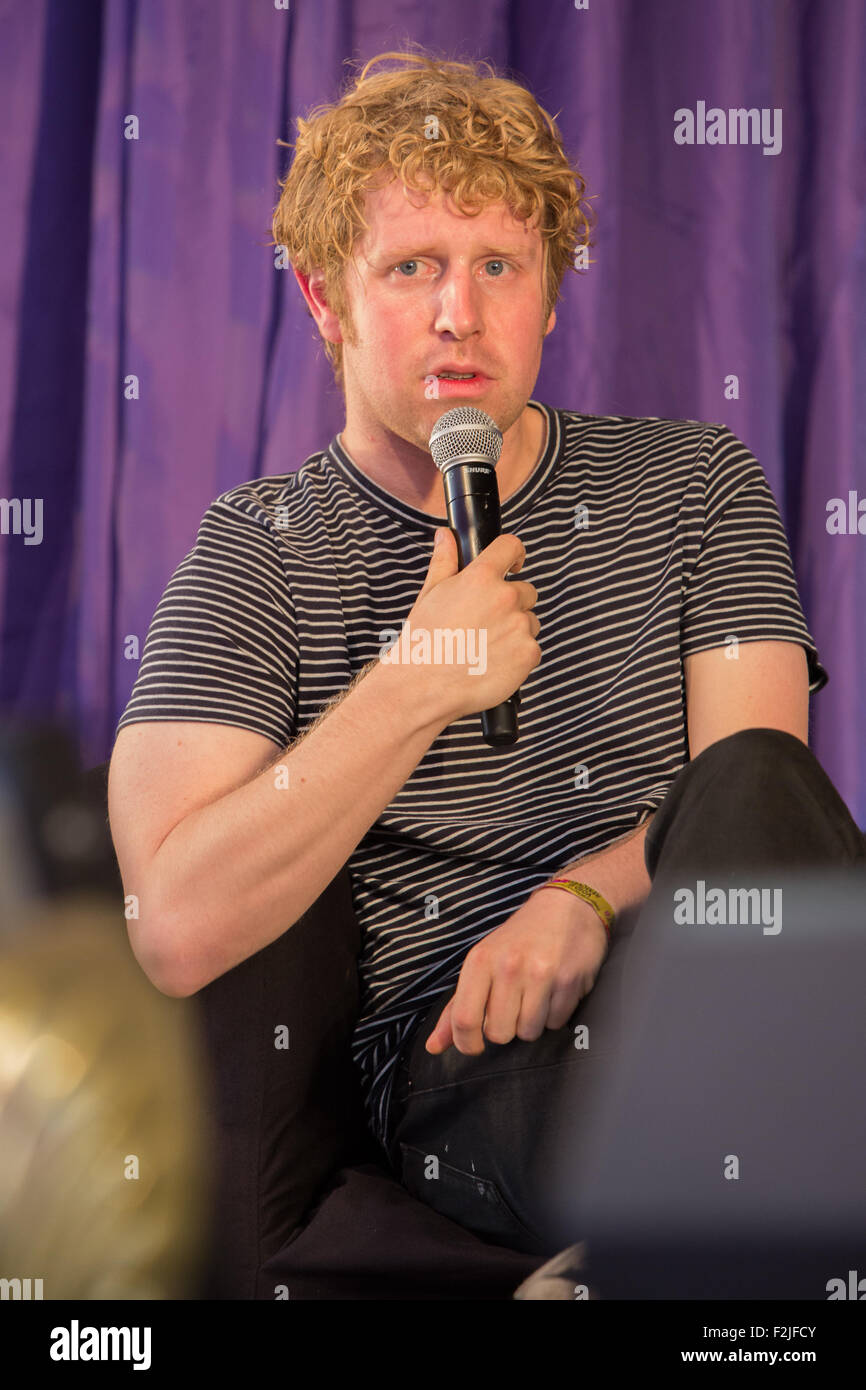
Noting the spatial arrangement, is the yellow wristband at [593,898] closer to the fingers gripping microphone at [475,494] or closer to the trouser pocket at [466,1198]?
the fingers gripping microphone at [475,494]

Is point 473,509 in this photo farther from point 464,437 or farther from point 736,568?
point 736,568

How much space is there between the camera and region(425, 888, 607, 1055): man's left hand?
1.07 metres

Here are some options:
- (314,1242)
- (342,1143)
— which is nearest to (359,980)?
(342,1143)

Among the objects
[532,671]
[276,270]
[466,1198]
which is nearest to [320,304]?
[276,270]

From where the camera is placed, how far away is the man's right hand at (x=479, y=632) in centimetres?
109

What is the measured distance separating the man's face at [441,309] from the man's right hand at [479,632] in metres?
0.27

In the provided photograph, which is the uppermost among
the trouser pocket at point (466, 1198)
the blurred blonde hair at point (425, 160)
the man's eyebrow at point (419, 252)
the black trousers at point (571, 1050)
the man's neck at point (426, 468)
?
the blurred blonde hair at point (425, 160)

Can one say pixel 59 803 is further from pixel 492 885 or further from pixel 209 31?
pixel 209 31

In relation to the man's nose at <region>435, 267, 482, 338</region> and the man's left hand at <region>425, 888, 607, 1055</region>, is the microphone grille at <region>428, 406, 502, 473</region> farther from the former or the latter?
the man's left hand at <region>425, 888, 607, 1055</region>

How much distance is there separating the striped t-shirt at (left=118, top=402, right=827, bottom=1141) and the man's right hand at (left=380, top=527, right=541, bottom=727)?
22 cm

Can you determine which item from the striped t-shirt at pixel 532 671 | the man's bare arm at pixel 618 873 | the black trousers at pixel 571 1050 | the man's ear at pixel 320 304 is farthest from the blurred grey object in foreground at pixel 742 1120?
the man's ear at pixel 320 304

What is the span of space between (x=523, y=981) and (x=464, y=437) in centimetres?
49

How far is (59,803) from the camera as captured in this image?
143cm

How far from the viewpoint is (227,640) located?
128cm
